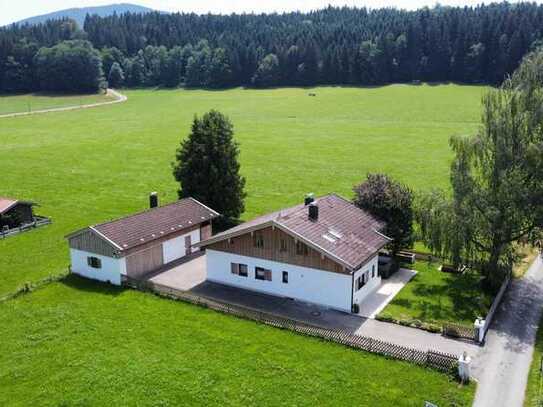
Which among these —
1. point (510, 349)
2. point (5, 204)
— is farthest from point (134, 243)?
point (510, 349)

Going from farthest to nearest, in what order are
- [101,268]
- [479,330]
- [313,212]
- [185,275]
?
[185,275] → [101,268] → [313,212] → [479,330]

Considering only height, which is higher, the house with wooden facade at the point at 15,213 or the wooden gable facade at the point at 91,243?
the wooden gable facade at the point at 91,243

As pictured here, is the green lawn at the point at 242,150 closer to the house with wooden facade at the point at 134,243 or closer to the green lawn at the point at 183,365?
the house with wooden facade at the point at 134,243

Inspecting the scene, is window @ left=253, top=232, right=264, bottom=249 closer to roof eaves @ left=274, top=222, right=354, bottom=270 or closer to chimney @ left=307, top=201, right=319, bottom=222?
roof eaves @ left=274, top=222, right=354, bottom=270

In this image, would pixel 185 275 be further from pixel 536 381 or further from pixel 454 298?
pixel 536 381

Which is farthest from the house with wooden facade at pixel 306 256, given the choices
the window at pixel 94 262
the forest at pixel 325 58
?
the forest at pixel 325 58
